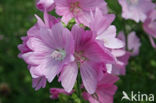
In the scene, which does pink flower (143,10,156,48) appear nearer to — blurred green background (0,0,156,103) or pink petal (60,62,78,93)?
blurred green background (0,0,156,103)

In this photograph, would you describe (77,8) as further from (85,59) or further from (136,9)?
(136,9)

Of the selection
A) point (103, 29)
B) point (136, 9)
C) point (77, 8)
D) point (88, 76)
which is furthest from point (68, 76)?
point (136, 9)

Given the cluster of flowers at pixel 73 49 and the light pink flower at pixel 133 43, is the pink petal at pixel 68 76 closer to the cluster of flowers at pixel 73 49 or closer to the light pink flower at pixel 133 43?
the cluster of flowers at pixel 73 49

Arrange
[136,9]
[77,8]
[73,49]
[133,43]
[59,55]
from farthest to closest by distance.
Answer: [133,43] → [136,9] → [77,8] → [59,55] → [73,49]

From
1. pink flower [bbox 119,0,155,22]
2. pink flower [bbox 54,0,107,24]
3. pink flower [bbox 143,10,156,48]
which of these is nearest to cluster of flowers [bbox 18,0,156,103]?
pink flower [bbox 54,0,107,24]

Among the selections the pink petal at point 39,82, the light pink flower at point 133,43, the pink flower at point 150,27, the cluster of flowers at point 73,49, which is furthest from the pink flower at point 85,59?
the light pink flower at point 133,43

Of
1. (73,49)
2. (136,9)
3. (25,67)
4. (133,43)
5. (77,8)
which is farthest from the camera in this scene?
(25,67)
